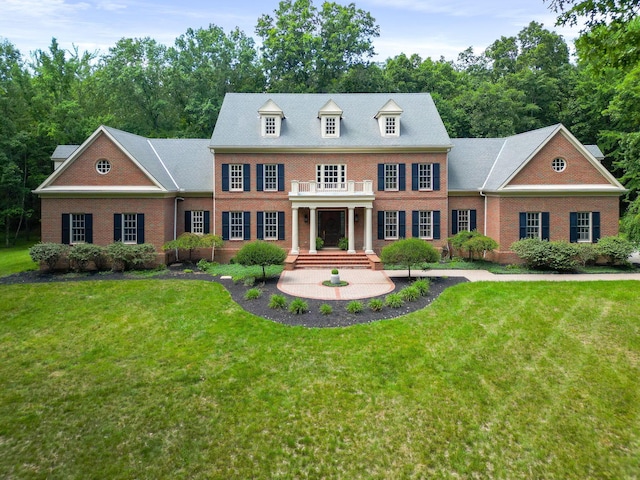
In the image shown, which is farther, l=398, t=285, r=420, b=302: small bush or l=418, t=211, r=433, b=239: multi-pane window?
l=418, t=211, r=433, b=239: multi-pane window

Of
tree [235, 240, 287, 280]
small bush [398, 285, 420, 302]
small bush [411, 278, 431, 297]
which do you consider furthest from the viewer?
tree [235, 240, 287, 280]

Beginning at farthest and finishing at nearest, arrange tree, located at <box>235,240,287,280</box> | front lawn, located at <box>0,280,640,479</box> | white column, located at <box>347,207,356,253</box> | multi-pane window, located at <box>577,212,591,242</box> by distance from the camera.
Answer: white column, located at <box>347,207,356,253</box>, multi-pane window, located at <box>577,212,591,242</box>, tree, located at <box>235,240,287,280</box>, front lawn, located at <box>0,280,640,479</box>

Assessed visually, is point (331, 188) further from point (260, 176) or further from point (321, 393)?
point (321, 393)

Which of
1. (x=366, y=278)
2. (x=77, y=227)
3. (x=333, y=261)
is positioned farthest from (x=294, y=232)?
(x=77, y=227)

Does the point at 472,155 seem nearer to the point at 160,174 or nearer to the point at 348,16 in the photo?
the point at 160,174

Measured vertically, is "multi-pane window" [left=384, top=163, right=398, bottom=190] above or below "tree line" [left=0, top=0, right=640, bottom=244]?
below

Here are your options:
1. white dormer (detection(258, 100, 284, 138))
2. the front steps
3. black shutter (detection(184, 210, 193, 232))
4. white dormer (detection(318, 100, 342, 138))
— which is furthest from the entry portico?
black shutter (detection(184, 210, 193, 232))

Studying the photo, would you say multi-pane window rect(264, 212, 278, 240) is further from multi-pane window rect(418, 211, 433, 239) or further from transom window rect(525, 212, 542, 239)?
transom window rect(525, 212, 542, 239)
